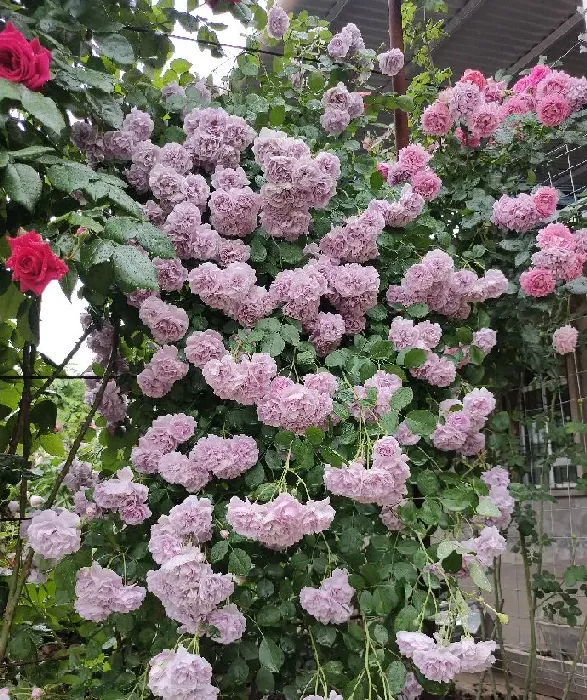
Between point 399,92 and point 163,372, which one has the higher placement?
point 399,92

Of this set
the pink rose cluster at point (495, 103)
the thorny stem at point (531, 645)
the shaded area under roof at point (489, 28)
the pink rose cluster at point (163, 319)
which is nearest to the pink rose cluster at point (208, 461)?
the pink rose cluster at point (163, 319)

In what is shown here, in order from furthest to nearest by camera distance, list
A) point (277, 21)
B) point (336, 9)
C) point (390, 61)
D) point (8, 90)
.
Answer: point (336, 9), point (390, 61), point (277, 21), point (8, 90)

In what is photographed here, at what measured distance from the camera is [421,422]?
113cm

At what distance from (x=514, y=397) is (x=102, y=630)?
1567mm

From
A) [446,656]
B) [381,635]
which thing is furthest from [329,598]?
[446,656]

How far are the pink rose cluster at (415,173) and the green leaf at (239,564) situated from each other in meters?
0.98

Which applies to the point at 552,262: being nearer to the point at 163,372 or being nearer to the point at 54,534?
the point at 163,372

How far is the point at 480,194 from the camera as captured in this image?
1775mm

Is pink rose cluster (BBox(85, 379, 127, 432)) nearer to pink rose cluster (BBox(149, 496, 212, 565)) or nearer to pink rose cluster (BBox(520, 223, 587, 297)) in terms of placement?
pink rose cluster (BBox(149, 496, 212, 565))

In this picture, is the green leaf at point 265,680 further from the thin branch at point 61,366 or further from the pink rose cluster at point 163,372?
the thin branch at point 61,366

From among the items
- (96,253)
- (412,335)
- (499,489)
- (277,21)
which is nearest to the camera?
(96,253)

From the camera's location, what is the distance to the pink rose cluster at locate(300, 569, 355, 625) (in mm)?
1114

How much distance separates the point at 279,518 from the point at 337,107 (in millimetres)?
1043

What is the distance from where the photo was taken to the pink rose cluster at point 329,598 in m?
1.11
